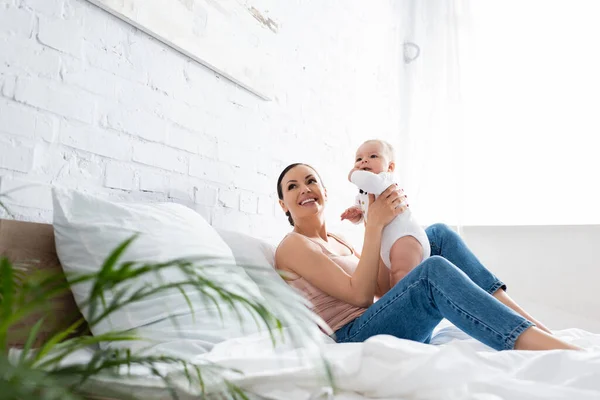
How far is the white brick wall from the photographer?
4.24ft

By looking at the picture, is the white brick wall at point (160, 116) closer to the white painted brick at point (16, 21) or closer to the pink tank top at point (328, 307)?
the white painted brick at point (16, 21)

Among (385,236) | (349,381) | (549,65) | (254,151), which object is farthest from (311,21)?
(349,381)

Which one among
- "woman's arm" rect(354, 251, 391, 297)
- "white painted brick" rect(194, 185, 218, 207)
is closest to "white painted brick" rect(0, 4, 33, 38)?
"white painted brick" rect(194, 185, 218, 207)

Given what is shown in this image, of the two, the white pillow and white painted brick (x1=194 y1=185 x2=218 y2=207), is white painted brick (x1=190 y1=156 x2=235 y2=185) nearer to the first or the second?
white painted brick (x1=194 y1=185 x2=218 y2=207)

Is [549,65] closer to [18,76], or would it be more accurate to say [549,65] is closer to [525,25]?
[525,25]

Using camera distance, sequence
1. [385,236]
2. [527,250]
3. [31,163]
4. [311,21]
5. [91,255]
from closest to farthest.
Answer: [91,255] → [31,163] → [385,236] → [311,21] → [527,250]

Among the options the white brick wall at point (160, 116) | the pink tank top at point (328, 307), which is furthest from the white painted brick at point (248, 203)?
the pink tank top at point (328, 307)

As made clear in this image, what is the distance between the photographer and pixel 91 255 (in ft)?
3.88

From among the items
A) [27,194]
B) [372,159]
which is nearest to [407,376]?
[27,194]

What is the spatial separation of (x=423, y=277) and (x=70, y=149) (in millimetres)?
990

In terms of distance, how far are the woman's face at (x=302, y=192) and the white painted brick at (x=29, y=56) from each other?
0.91m

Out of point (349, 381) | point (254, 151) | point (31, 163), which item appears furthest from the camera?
point (254, 151)

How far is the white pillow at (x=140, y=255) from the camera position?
1127 mm

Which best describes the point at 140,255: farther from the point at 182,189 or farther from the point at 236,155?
the point at 236,155
